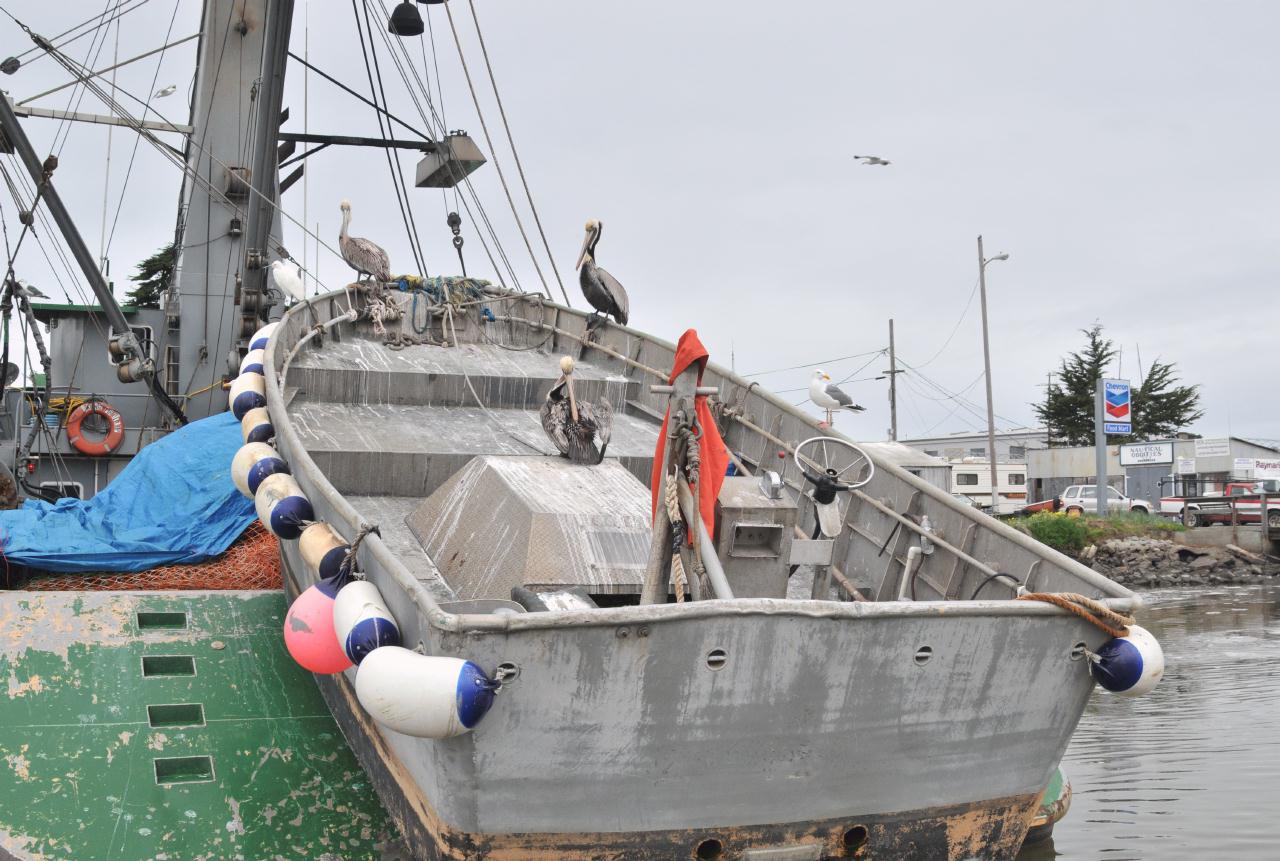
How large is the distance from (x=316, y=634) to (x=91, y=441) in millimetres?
11036

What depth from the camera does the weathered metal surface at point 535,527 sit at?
6891 millimetres

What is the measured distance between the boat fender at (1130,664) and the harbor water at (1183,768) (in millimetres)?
2182

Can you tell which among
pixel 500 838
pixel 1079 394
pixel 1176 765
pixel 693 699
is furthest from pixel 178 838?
pixel 1079 394

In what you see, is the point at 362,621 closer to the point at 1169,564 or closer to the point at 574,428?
the point at 574,428

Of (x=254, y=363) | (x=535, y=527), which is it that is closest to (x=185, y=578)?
(x=254, y=363)

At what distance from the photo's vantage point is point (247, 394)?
29.9 ft

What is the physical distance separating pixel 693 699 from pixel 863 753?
0.88 m

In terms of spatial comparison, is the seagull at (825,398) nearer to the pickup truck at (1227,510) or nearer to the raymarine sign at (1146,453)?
the pickup truck at (1227,510)

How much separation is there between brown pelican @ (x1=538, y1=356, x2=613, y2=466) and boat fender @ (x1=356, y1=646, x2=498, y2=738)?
12.7 feet

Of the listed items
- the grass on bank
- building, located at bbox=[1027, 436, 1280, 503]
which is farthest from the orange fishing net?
building, located at bbox=[1027, 436, 1280, 503]

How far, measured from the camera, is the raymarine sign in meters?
38.8

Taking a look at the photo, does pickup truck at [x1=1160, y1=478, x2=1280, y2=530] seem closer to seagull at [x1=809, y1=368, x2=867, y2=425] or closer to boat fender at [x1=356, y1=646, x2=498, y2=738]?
seagull at [x1=809, y1=368, x2=867, y2=425]

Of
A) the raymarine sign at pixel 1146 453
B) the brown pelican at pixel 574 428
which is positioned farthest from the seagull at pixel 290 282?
the raymarine sign at pixel 1146 453

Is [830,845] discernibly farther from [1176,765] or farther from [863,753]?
[1176,765]
